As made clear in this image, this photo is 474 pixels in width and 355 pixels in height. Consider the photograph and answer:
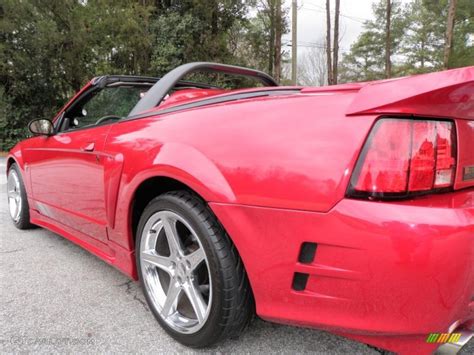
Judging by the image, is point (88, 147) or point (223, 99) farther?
point (88, 147)

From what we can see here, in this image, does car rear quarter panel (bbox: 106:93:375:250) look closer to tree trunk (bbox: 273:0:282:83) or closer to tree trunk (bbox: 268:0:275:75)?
tree trunk (bbox: 273:0:282:83)

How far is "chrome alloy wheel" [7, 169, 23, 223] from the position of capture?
144 inches

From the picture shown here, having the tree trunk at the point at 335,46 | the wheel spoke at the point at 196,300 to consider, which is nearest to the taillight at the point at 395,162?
the wheel spoke at the point at 196,300

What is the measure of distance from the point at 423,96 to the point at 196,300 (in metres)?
1.26

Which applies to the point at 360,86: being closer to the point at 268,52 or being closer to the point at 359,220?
the point at 359,220

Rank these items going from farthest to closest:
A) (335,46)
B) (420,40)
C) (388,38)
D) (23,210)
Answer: (420,40) → (388,38) → (335,46) → (23,210)

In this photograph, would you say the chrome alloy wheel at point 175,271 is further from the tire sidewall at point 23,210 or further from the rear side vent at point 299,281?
the tire sidewall at point 23,210

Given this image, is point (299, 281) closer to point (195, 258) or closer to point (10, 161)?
point (195, 258)

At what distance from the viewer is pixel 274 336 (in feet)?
6.05

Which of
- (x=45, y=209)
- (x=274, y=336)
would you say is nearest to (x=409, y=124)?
(x=274, y=336)

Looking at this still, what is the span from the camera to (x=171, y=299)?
1.82 m

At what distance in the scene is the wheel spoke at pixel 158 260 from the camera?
1825 mm

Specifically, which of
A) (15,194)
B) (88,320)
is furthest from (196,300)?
Result: (15,194)

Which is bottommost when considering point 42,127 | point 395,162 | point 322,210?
point 322,210
